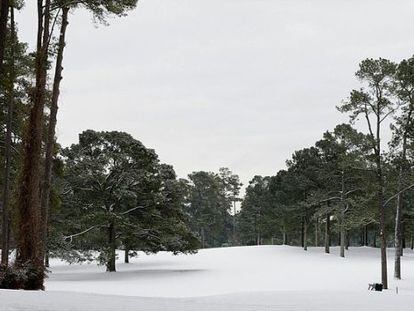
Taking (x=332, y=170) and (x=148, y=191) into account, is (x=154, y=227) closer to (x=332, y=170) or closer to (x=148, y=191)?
(x=148, y=191)

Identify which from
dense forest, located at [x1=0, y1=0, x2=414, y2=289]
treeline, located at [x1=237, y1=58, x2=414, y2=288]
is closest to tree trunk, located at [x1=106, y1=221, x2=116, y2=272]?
dense forest, located at [x1=0, y1=0, x2=414, y2=289]

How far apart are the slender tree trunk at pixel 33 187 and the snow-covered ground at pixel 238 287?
1.16 meters

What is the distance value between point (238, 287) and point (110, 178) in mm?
12582

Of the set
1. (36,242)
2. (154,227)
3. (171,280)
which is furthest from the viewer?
(154,227)

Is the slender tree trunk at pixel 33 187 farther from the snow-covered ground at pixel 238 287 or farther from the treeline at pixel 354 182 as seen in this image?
the treeline at pixel 354 182

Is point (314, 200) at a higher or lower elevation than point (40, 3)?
lower

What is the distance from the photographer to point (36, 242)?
42.3 ft

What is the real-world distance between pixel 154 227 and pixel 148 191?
2447 millimetres

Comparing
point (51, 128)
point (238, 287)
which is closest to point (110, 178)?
point (238, 287)

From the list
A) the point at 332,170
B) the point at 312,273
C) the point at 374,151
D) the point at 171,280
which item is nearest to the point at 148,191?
the point at 171,280

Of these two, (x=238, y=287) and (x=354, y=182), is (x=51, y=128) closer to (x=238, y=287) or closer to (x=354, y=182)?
(x=238, y=287)

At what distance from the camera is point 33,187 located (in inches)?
507

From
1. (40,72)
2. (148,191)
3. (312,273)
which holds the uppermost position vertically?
(40,72)

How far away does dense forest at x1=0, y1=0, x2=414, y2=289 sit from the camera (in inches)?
516
